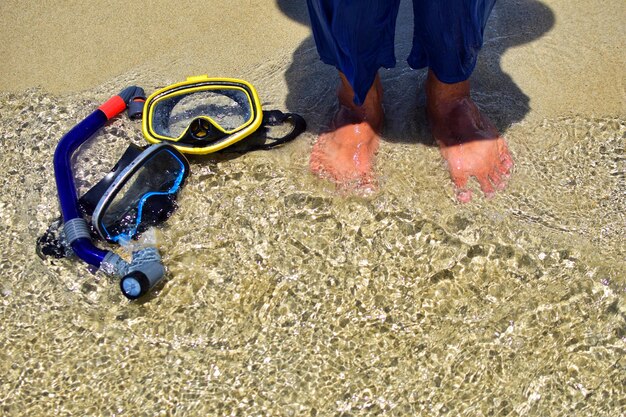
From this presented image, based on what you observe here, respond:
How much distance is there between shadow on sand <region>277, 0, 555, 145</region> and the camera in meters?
2.49

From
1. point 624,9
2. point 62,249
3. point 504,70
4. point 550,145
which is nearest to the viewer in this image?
point 62,249

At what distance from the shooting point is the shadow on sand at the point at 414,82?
8.18 ft

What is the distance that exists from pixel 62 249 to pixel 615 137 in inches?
79.0

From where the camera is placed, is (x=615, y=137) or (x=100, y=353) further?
(x=615, y=137)

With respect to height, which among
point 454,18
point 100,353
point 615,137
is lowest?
point 615,137

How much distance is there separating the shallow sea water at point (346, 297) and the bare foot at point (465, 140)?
0.05m

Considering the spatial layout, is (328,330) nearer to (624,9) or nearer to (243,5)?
(243,5)

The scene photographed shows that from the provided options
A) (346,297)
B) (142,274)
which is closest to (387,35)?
(346,297)

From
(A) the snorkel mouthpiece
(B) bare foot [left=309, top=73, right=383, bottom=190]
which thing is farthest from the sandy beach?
(A) the snorkel mouthpiece

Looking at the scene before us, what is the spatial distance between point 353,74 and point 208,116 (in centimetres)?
68

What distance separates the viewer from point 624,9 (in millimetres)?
2879

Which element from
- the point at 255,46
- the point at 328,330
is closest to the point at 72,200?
the point at 328,330

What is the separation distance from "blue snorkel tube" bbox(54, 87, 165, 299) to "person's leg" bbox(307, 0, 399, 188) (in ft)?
2.27

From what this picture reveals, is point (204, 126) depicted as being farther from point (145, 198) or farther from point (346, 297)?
point (346, 297)
